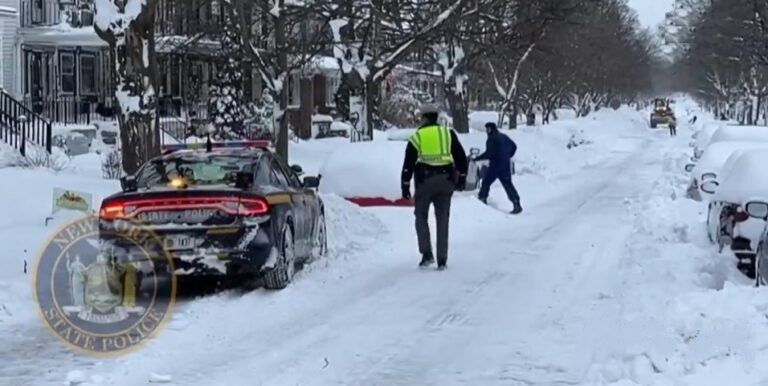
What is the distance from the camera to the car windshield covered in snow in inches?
439

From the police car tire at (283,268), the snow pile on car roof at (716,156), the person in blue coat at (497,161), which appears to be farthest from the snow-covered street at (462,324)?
the person in blue coat at (497,161)

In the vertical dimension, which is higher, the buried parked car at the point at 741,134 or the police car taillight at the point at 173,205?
the buried parked car at the point at 741,134

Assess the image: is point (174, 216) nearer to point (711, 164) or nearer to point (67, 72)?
point (711, 164)

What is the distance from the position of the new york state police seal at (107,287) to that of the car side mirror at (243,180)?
3.14 feet

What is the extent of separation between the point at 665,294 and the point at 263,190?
3717 mm

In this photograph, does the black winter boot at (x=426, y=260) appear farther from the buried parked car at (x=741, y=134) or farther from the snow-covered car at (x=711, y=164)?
the buried parked car at (x=741, y=134)

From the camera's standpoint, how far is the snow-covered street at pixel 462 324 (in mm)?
7617

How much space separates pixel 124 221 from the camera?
33.7 feet

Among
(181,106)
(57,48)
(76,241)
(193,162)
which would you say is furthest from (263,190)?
(181,106)

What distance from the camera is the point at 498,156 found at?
2086 cm

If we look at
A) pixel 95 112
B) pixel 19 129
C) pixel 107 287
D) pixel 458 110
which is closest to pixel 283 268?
pixel 107 287

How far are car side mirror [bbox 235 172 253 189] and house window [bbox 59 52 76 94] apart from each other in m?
30.1

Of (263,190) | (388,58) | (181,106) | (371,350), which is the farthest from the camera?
(181,106)

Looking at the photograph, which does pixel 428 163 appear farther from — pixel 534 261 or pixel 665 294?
pixel 665 294
